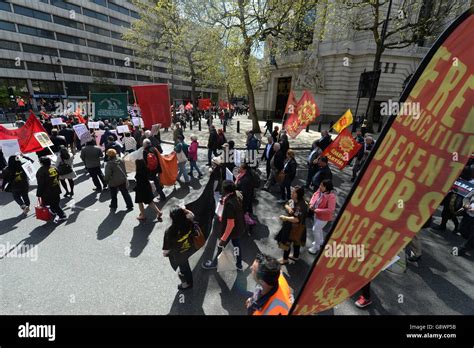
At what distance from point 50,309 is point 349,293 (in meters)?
3.99

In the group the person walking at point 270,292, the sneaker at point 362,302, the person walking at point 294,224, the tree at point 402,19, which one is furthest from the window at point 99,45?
the sneaker at point 362,302

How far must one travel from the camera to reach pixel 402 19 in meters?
14.9

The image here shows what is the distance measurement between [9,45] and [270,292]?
176 feet

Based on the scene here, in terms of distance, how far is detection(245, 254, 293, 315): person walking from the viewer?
2059 millimetres

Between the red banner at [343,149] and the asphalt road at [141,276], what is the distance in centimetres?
276

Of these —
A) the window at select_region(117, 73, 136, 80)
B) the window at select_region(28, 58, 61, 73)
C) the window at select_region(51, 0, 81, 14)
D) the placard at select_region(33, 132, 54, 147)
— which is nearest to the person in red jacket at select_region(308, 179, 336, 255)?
the placard at select_region(33, 132, 54, 147)

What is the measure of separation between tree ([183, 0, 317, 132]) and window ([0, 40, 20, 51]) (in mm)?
38649

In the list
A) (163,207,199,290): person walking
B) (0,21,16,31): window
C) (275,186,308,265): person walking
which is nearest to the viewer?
(163,207,199,290): person walking

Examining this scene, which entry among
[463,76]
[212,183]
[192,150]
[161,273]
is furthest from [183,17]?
[463,76]

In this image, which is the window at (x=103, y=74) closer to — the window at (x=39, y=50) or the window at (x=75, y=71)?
the window at (x=75, y=71)

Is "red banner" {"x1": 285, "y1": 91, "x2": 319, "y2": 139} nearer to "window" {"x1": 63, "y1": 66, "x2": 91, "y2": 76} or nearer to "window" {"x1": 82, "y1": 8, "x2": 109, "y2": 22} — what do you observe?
"window" {"x1": 63, "y1": 66, "x2": 91, "y2": 76}

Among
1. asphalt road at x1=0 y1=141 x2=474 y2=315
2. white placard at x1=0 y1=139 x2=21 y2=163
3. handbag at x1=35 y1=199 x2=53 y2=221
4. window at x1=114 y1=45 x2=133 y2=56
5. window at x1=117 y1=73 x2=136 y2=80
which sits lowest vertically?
asphalt road at x1=0 y1=141 x2=474 y2=315

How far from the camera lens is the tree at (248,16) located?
44.3 feet
